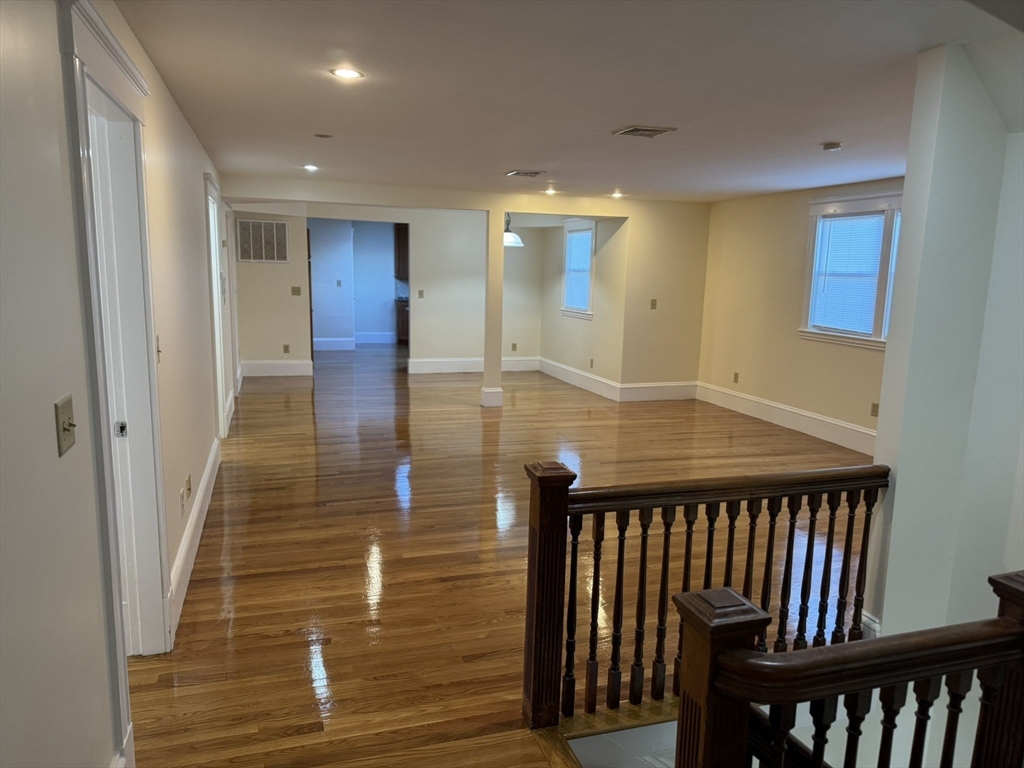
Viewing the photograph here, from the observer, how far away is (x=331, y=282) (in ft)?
39.5

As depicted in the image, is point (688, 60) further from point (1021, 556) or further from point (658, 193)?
point (658, 193)

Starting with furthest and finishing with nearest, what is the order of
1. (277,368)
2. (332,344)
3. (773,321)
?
(332,344)
(277,368)
(773,321)

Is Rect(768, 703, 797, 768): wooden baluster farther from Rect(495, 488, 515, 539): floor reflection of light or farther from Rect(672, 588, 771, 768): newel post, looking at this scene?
Rect(495, 488, 515, 539): floor reflection of light

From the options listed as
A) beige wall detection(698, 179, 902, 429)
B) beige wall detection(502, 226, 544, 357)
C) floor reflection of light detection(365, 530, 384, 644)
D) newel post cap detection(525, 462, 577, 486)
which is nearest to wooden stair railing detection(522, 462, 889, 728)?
newel post cap detection(525, 462, 577, 486)

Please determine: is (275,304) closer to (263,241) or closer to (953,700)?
(263,241)

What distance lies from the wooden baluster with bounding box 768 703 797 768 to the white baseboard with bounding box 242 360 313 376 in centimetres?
876

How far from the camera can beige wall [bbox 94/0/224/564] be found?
9.04 ft

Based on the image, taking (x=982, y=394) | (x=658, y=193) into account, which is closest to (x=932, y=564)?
(x=982, y=394)

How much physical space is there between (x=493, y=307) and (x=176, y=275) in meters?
4.42

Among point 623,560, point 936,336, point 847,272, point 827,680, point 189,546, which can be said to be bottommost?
point 189,546

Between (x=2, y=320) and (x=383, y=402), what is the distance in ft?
21.8

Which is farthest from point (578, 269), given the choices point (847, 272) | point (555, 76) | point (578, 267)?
point (555, 76)

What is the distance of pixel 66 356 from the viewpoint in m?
1.57

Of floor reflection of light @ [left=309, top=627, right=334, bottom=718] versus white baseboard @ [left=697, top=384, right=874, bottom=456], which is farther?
white baseboard @ [left=697, top=384, right=874, bottom=456]
